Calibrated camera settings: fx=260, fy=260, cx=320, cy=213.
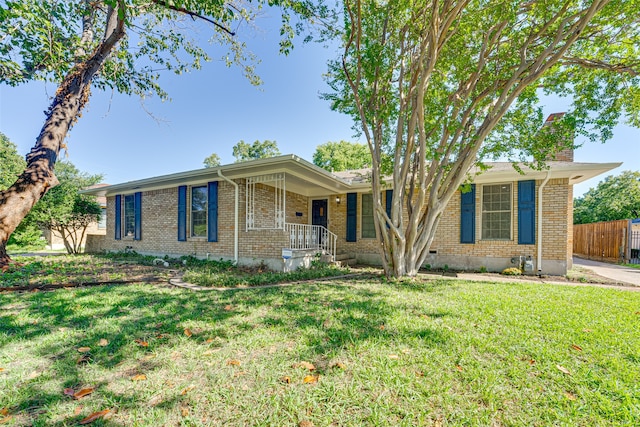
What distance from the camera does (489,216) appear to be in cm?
843

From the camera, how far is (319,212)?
11.4 metres

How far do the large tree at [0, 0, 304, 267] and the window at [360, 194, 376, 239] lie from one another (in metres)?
5.81

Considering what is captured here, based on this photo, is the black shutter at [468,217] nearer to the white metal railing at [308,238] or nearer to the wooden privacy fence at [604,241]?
the white metal railing at [308,238]

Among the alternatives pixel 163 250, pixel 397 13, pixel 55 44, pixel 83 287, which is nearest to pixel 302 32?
pixel 397 13

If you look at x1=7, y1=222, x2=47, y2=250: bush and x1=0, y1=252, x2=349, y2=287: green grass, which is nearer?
x1=0, y1=252, x2=349, y2=287: green grass

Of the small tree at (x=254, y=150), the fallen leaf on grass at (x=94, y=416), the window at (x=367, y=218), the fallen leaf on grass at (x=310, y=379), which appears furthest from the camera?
the small tree at (x=254, y=150)

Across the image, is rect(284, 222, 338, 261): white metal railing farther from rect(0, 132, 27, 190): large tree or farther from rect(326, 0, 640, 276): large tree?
rect(0, 132, 27, 190): large tree

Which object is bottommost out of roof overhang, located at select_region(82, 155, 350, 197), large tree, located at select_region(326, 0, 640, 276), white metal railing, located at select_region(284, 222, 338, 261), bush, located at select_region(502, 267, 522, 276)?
bush, located at select_region(502, 267, 522, 276)

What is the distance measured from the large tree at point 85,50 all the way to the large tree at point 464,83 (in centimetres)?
202

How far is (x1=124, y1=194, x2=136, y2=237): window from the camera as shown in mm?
11703

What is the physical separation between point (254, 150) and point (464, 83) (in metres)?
28.4

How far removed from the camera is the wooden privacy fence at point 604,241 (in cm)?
1103

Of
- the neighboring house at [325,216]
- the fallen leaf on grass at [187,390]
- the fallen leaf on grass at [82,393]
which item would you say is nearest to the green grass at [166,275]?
the neighboring house at [325,216]

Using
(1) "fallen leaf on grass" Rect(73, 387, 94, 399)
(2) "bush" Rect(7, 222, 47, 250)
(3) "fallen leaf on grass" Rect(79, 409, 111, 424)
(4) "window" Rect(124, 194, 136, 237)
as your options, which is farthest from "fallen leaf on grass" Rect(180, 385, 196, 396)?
(2) "bush" Rect(7, 222, 47, 250)
